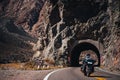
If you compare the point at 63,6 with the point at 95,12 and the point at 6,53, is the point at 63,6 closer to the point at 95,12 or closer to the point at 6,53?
the point at 95,12

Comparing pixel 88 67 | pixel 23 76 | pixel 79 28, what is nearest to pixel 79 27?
pixel 79 28

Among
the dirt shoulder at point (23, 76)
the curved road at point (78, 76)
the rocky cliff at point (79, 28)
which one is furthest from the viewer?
the rocky cliff at point (79, 28)

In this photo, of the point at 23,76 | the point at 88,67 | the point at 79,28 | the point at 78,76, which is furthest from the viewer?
the point at 79,28

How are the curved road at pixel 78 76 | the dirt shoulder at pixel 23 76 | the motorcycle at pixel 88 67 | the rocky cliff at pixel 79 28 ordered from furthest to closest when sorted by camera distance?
1. the rocky cliff at pixel 79 28
2. the motorcycle at pixel 88 67
3. the dirt shoulder at pixel 23 76
4. the curved road at pixel 78 76

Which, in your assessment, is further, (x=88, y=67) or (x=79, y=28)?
(x=79, y=28)

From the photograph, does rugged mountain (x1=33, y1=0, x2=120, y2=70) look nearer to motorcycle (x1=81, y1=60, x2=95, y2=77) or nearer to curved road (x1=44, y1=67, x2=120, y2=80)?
curved road (x1=44, y1=67, x2=120, y2=80)

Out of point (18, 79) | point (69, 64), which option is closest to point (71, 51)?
point (69, 64)

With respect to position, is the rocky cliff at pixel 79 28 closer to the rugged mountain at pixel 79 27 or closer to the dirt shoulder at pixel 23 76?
the rugged mountain at pixel 79 27

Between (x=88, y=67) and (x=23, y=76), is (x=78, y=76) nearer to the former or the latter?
(x=88, y=67)

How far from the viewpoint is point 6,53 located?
4914 inches

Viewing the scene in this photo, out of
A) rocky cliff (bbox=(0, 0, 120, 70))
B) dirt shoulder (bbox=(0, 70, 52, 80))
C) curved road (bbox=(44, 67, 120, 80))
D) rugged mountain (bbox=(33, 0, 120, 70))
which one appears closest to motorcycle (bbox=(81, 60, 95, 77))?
curved road (bbox=(44, 67, 120, 80))

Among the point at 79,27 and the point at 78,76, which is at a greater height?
the point at 79,27

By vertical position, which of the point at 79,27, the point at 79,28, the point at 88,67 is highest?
the point at 79,27

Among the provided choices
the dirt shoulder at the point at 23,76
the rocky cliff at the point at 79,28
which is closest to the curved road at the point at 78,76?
the dirt shoulder at the point at 23,76
